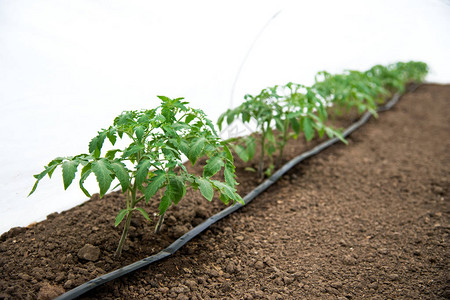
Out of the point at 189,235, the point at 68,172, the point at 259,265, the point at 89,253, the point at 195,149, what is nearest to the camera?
the point at 68,172

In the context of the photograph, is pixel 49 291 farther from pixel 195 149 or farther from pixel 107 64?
pixel 107 64

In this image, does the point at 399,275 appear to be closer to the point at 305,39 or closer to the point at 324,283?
the point at 324,283

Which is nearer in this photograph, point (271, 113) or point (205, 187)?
point (205, 187)

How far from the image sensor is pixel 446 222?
2201 millimetres

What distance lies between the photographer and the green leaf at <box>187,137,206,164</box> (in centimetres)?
148

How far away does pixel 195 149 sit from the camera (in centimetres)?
149

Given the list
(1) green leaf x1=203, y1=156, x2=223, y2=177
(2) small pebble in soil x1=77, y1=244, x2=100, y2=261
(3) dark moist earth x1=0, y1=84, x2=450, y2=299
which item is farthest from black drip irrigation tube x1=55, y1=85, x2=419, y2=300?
(1) green leaf x1=203, y1=156, x2=223, y2=177

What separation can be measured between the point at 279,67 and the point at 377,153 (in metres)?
1.25

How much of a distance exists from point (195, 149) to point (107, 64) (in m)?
0.90

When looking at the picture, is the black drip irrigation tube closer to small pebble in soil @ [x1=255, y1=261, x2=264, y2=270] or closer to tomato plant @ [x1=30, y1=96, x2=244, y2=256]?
A: tomato plant @ [x1=30, y1=96, x2=244, y2=256]

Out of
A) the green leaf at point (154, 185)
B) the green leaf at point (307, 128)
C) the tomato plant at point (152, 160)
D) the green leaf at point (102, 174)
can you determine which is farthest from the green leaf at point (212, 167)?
the green leaf at point (307, 128)

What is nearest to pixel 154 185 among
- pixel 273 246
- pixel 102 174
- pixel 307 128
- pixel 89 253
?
pixel 102 174

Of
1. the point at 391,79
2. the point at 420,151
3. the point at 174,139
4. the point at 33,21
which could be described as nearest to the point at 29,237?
the point at 174,139

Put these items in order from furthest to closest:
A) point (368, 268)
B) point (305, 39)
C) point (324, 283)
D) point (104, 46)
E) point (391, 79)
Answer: point (391, 79) → point (305, 39) → point (104, 46) → point (368, 268) → point (324, 283)
